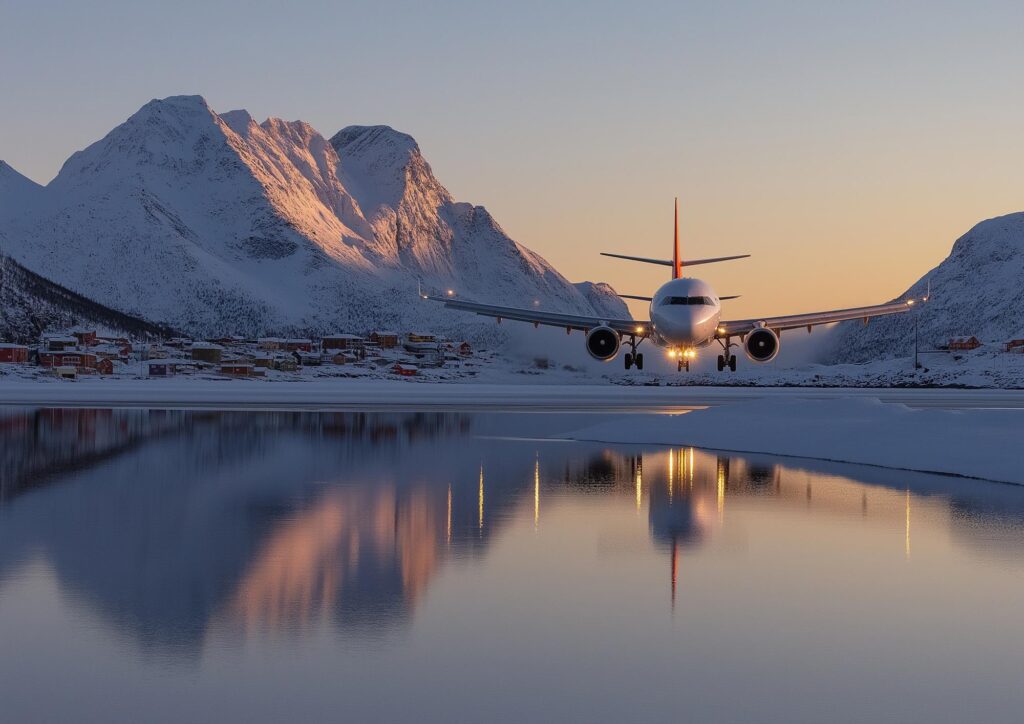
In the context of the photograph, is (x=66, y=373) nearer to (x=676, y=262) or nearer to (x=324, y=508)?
(x=676, y=262)

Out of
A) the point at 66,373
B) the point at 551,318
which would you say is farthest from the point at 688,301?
the point at 66,373

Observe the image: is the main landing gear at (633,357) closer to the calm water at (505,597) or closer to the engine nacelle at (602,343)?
the engine nacelle at (602,343)

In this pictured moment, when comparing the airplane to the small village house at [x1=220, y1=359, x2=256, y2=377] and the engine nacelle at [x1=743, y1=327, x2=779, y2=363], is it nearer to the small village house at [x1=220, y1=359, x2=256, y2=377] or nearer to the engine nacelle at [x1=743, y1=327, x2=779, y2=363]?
the engine nacelle at [x1=743, y1=327, x2=779, y2=363]

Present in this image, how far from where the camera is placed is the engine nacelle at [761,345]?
75.8 meters

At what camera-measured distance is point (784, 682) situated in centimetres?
1092

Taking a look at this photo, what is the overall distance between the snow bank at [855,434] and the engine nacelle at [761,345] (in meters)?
29.2

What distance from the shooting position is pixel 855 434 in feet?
121

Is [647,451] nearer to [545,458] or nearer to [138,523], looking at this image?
[545,458]

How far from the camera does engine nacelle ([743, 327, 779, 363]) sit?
2982 inches

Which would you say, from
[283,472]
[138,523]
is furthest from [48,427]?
[138,523]

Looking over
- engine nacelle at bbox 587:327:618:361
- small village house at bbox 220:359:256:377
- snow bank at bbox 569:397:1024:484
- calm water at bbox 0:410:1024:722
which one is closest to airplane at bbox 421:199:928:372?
engine nacelle at bbox 587:327:618:361

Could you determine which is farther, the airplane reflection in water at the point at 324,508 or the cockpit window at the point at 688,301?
the cockpit window at the point at 688,301

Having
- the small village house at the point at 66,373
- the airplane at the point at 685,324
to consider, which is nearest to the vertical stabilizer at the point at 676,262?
the airplane at the point at 685,324

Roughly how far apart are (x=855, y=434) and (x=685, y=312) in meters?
32.2
